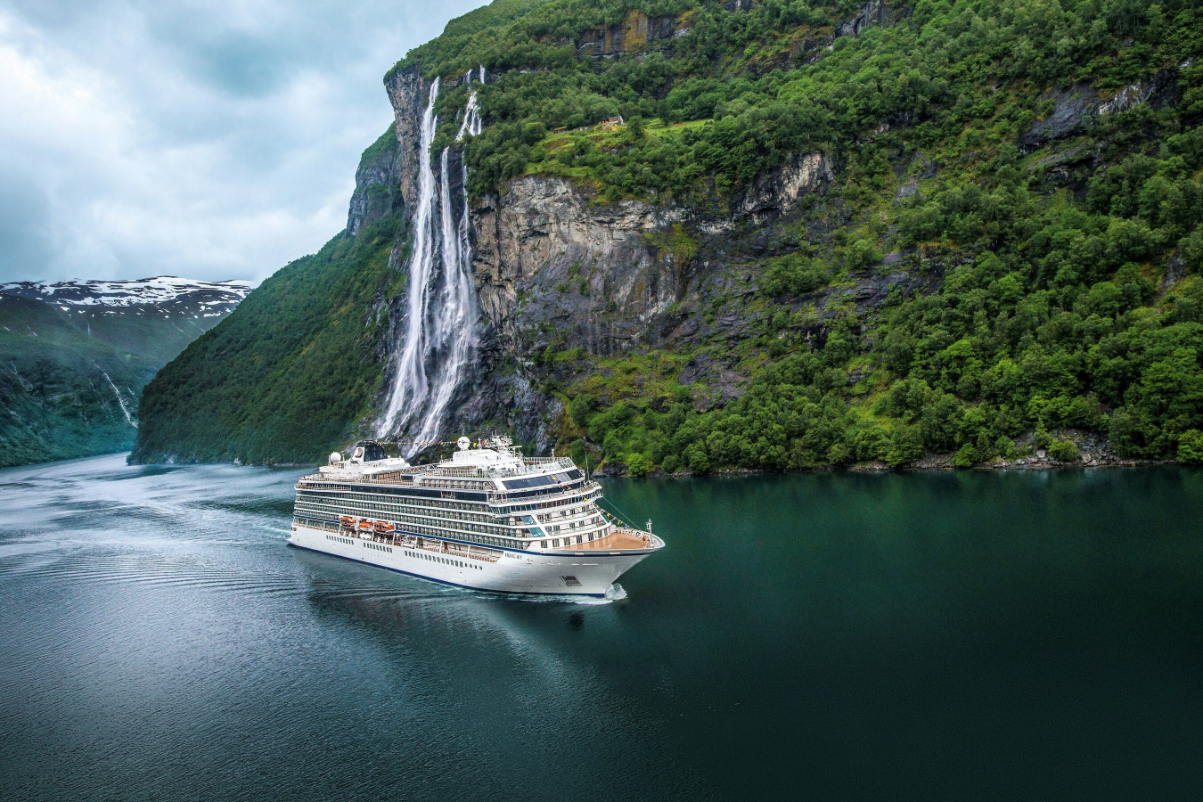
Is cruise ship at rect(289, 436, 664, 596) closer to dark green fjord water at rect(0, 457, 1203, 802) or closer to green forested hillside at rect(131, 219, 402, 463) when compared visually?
dark green fjord water at rect(0, 457, 1203, 802)

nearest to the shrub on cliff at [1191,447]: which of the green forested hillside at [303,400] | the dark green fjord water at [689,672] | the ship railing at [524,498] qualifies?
the dark green fjord water at [689,672]

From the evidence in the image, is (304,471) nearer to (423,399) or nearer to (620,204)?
(423,399)

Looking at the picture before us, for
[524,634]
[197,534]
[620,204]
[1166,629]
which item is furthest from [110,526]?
[1166,629]

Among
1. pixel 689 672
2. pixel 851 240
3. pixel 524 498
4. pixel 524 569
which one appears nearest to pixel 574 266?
pixel 851 240

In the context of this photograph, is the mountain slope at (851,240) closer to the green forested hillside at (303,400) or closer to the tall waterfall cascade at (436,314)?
the tall waterfall cascade at (436,314)

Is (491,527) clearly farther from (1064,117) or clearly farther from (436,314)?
(1064,117)
